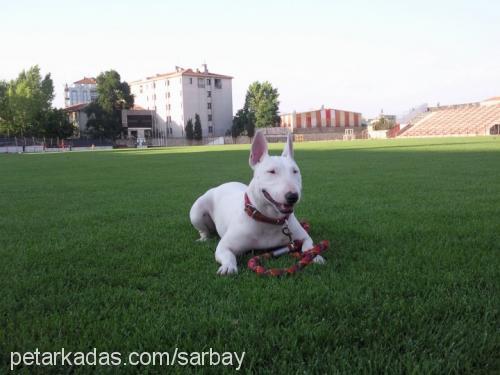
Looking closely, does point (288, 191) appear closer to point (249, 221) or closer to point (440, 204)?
point (249, 221)

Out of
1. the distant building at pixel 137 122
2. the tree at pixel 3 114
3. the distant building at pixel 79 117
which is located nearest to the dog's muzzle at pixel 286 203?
the tree at pixel 3 114

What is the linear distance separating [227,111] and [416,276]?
97089 millimetres

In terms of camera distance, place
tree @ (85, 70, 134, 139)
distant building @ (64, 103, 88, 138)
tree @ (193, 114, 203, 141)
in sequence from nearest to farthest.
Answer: tree @ (85, 70, 134, 139), tree @ (193, 114, 203, 141), distant building @ (64, 103, 88, 138)

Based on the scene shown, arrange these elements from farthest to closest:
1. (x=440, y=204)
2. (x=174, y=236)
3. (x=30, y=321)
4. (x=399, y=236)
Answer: (x=440, y=204) → (x=174, y=236) → (x=399, y=236) → (x=30, y=321)

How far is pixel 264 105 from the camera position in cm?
9175

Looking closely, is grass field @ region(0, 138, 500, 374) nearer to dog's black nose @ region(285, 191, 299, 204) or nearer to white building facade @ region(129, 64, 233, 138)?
dog's black nose @ region(285, 191, 299, 204)

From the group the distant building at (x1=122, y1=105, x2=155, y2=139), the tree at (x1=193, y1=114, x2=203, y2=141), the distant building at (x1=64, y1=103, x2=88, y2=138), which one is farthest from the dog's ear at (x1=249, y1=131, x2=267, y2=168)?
the distant building at (x1=64, y1=103, x2=88, y2=138)

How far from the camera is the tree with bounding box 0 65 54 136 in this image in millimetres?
74750

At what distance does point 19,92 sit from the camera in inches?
2938

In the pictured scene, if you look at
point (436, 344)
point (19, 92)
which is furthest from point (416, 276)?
point (19, 92)

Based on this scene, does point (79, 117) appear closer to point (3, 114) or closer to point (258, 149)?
point (3, 114)

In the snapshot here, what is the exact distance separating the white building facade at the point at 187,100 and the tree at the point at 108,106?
31.0ft

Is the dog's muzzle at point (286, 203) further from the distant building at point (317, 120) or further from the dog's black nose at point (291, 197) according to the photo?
the distant building at point (317, 120)

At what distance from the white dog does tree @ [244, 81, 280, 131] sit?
88.0 m
